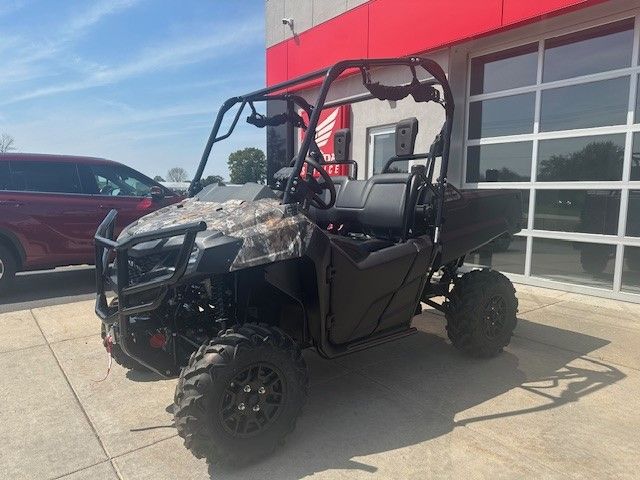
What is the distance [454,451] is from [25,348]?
3.82 metres

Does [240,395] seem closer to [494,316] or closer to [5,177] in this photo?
[494,316]

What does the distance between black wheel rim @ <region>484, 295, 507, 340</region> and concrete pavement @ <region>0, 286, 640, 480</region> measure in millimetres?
249

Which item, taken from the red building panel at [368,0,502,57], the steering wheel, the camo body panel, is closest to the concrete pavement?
the camo body panel

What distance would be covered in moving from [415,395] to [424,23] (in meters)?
6.21

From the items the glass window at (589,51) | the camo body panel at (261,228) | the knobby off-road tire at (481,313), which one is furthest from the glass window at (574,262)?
the camo body panel at (261,228)

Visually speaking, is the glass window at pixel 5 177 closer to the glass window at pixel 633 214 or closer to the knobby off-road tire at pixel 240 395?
the knobby off-road tire at pixel 240 395

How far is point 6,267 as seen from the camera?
6.36 m

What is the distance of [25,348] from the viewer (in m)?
4.36

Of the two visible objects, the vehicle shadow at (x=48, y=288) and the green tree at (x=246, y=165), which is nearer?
the green tree at (x=246, y=165)

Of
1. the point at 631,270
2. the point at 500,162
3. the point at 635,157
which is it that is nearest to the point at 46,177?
the point at 500,162

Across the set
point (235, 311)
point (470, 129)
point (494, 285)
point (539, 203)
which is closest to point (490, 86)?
point (470, 129)

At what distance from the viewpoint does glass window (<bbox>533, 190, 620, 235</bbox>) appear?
240 inches

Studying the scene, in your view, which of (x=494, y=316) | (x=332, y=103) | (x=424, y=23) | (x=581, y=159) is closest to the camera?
(x=494, y=316)

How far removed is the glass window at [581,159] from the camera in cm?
602
